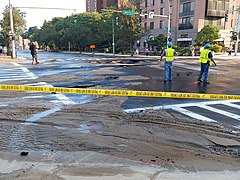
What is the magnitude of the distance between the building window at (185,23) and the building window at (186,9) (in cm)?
113

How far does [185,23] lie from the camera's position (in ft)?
185

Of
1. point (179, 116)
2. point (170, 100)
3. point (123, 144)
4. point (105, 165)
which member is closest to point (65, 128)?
point (123, 144)

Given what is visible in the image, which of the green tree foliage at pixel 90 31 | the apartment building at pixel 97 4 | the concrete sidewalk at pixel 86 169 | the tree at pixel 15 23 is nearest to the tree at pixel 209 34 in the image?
the green tree foliage at pixel 90 31

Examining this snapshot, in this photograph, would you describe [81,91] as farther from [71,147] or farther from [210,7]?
[210,7]

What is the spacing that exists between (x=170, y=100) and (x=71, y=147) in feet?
15.0

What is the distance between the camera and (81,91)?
7.26 metres

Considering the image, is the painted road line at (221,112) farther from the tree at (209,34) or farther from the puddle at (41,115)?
the tree at (209,34)

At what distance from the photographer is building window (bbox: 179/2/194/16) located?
54369 mm

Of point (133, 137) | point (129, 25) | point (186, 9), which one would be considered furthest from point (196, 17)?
point (133, 137)

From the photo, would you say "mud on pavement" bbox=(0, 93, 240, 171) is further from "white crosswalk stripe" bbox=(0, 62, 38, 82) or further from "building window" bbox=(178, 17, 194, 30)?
"building window" bbox=(178, 17, 194, 30)

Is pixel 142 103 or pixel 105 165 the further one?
pixel 142 103

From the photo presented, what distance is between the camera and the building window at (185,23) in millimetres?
54419

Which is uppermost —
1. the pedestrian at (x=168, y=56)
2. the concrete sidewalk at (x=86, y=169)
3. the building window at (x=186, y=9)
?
the building window at (x=186, y=9)

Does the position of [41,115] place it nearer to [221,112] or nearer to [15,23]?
[221,112]
